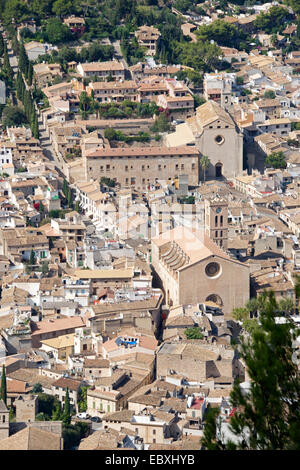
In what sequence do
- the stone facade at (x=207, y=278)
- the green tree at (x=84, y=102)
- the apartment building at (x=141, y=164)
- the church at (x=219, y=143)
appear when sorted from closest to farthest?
1. the stone facade at (x=207, y=278)
2. the apartment building at (x=141, y=164)
3. the church at (x=219, y=143)
4. the green tree at (x=84, y=102)

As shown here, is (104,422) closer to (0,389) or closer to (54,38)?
(0,389)

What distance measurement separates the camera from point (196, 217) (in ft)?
154

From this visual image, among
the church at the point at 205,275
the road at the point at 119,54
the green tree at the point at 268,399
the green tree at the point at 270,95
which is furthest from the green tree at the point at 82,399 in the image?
the road at the point at 119,54

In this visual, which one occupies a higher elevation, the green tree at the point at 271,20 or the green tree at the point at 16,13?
the green tree at the point at 16,13

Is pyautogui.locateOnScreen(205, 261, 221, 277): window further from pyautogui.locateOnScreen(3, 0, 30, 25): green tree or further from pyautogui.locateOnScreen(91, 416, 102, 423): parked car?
pyautogui.locateOnScreen(3, 0, 30, 25): green tree

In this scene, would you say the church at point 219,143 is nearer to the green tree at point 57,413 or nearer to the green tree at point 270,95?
the green tree at point 270,95

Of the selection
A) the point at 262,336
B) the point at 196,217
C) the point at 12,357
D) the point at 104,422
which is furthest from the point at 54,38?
the point at 262,336

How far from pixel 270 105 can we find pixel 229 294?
22629mm

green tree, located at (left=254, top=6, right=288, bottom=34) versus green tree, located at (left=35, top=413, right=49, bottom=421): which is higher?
green tree, located at (left=35, top=413, right=49, bottom=421)

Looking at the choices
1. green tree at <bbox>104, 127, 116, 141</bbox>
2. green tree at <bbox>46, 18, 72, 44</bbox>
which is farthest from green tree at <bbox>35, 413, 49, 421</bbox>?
green tree at <bbox>46, 18, 72, 44</bbox>

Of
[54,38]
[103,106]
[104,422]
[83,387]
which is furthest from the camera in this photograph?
[54,38]

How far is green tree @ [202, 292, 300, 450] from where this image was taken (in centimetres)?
1750

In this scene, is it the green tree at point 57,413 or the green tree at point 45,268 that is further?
the green tree at point 45,268

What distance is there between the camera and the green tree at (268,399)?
1750 centimetres
